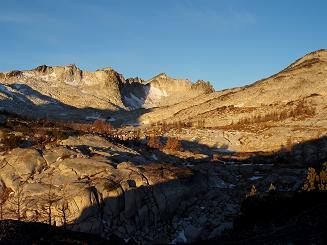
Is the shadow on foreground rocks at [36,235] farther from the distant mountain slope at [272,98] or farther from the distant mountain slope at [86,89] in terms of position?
the distant mountain slope at [86,89]

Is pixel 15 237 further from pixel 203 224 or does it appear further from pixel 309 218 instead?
pixel 203 224

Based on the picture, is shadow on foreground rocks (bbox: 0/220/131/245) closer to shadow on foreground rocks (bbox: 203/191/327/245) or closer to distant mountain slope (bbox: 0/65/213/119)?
shadow on foreground rocks (bbox: 203/191/327/245)

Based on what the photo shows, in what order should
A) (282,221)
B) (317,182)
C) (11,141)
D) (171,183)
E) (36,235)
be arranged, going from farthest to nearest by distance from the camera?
(11,141) < (171,183) < (317,182) < (282,221) < (36,235)

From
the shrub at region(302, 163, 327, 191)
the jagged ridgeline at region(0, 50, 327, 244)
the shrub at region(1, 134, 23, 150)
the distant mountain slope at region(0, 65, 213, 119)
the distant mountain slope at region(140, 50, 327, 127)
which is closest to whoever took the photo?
the jagged ridgeline at region(0, 50, 327, 244)

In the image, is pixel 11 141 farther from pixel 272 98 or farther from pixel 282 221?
pixel 272 98

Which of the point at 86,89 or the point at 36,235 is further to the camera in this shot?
the point at 86,89

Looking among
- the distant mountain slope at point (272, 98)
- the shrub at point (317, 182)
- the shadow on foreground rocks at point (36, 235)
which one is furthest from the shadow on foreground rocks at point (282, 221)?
the distant mountain slope at point (272, 98)

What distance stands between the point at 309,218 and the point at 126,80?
5842 inches

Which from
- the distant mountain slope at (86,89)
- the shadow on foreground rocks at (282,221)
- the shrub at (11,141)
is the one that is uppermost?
the distant mountain slope at (86,89)

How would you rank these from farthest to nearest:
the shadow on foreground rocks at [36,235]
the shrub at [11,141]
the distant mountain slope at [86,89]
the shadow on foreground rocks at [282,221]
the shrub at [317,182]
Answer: the distant mountain slope at [86,89] → the shrub at [11,141] → the shrub at [317,182] → the shadow on foreground rocks at [282,221] → the shadow on foreground rocks at [36,235]

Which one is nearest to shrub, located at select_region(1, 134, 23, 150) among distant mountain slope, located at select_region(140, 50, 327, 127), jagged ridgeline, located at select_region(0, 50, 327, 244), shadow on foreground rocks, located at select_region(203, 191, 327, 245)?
jagged ridgeline, located at select_region(0, 50, 327, 244)

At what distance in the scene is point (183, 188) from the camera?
30281mm

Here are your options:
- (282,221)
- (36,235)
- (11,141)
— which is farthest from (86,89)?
(36,235)

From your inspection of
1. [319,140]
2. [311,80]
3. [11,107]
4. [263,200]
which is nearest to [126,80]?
[11,107]
